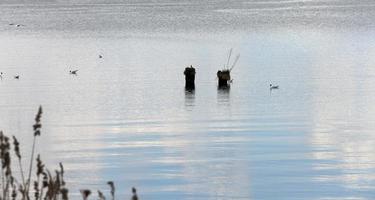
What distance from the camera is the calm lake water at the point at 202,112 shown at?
20.0 meters

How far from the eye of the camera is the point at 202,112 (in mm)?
34531

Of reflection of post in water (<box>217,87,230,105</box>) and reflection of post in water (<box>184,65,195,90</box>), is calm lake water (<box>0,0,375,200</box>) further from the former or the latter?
reflection of post in water (<box>184,65,195,90</box>)

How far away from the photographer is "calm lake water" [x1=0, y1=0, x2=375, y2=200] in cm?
2002

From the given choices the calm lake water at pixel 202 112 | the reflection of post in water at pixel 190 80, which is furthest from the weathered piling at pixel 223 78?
the reflection of post in water at pixel 190 80

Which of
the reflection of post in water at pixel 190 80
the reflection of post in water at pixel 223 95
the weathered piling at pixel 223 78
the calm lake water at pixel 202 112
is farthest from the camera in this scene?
the weathered piling at pixel 223 78

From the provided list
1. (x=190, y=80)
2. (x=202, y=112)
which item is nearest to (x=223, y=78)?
(x=190, y=80)

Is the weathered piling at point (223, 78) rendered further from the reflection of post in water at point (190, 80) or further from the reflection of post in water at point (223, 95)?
the reflection of post in water at point (190, 80)

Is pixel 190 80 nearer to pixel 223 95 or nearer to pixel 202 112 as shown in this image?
pixel 223 95

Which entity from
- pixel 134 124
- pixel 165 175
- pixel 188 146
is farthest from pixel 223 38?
pixel 165 175

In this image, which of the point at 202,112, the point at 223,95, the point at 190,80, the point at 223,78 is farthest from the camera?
the point at 223,78

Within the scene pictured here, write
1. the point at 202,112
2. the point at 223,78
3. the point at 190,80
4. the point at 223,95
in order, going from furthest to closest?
the point at 223,78 → the point at 190,80 → the point at 223,95 → the point at 202,112

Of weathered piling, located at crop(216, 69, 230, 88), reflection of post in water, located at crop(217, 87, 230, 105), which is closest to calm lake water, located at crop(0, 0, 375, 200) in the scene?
reflection of post in water, located at crop(217, 87, 230, 105)

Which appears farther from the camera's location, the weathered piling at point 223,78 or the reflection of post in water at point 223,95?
the weathered piling at point 223,78

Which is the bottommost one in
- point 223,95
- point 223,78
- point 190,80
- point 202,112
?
point 202,112
